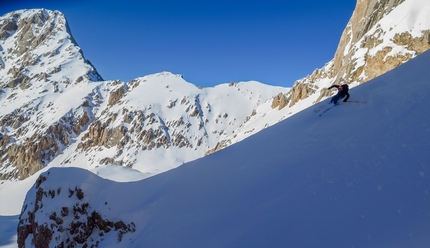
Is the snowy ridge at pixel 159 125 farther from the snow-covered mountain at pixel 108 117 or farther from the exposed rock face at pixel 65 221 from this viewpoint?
the exposed rock face at pixel 65 221

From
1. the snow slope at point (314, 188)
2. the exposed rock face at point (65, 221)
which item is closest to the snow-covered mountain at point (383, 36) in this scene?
the snow slope at point (314, 188)

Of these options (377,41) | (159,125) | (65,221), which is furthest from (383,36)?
(159,125)

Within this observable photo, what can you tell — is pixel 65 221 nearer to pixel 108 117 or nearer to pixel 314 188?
pixel 314 188

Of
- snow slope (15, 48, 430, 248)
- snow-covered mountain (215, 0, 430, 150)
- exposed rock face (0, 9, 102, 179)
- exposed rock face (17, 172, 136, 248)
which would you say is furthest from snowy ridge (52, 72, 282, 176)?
snow slope (15, 48, 430, 248)

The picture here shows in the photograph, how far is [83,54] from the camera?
623ft

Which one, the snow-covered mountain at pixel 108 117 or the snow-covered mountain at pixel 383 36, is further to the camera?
the snow-covered mountain at pixel 108 117

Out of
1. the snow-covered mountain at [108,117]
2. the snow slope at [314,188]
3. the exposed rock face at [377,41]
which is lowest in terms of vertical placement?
the snow-covered mountain at [108,117]

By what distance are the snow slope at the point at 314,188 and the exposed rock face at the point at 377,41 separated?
2786 centimetres

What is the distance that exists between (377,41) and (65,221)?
4761 cm

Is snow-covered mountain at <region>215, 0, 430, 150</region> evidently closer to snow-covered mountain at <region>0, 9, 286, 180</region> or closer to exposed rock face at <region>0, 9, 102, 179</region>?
snow-covered mountain at <region>0, 9, 286, 180</region>

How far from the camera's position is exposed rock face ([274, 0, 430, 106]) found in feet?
119

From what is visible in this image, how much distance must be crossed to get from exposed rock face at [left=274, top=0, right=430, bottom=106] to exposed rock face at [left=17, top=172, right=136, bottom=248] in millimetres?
39947

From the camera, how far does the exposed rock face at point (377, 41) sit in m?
36.2

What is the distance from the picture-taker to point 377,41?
42.6m
